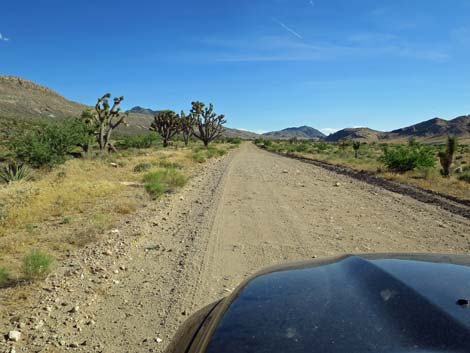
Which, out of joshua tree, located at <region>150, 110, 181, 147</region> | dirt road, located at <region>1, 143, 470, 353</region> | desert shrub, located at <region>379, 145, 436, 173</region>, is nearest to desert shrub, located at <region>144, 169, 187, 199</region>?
dirt road, located at <region>1, 143, 470, 353</region>

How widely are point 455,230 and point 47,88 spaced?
128 meters

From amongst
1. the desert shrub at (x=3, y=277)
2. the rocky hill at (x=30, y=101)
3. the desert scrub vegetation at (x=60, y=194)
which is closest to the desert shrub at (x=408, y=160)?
the desert scrub vegetation at (x=60, y=194)

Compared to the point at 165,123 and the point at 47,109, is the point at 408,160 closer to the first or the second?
the point at 165,123

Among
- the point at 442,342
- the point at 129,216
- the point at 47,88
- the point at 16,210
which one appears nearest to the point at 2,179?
the point at 16,210

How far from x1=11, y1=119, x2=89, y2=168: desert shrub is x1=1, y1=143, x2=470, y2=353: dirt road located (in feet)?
33.8

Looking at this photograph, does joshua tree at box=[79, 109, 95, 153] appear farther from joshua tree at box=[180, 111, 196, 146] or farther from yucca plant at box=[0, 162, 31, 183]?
joshua tree at box=[180, 111, 196, 146]

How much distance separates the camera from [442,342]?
1544 millimetres

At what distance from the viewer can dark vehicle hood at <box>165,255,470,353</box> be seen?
1.61 meters

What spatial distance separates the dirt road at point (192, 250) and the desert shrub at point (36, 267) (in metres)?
0.20

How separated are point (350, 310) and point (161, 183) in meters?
11.6

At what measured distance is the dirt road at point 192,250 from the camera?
3906 millimetres

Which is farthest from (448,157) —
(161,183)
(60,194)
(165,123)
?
(165,123)

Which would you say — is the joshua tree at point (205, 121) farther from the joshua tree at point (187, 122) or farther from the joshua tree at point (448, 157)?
the joshua tree at point (448, 157)

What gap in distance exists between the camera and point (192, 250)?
632 cm
